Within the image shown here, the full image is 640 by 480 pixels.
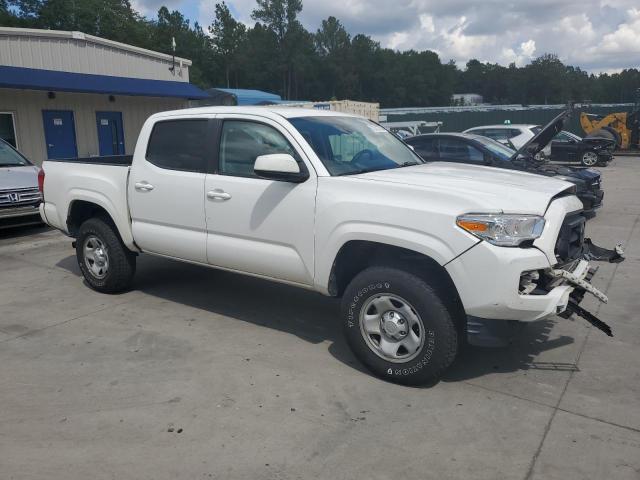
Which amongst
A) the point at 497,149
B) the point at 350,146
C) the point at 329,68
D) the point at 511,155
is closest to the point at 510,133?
the point at 511,155

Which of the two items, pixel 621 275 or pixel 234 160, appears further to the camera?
pixel 621 275

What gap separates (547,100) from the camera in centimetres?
10900

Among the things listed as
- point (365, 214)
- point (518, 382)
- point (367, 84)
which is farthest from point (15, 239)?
point (367, 84)

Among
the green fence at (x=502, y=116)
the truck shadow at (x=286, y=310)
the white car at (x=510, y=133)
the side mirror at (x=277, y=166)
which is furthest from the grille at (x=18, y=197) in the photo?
the green fence at (x=502, y=116)

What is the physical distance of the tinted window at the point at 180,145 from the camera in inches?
199

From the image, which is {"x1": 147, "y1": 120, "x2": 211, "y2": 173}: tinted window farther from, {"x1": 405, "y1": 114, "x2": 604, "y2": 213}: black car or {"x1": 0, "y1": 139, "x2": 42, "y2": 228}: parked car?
{"x1": 405, "y1": 114, "x2": 604, "y2": 213}: black car

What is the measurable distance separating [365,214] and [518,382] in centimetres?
162

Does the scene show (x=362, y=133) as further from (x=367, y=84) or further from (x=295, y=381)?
(x=367, y=84)

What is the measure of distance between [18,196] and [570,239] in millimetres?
8536

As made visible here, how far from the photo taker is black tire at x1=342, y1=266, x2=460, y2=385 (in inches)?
145

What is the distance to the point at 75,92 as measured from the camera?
15734mm

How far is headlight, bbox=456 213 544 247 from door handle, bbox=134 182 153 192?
3043mm

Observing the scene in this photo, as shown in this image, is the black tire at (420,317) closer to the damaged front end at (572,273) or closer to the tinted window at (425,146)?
the damaged front end at (572,273)

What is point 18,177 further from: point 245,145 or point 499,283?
point 499,283
